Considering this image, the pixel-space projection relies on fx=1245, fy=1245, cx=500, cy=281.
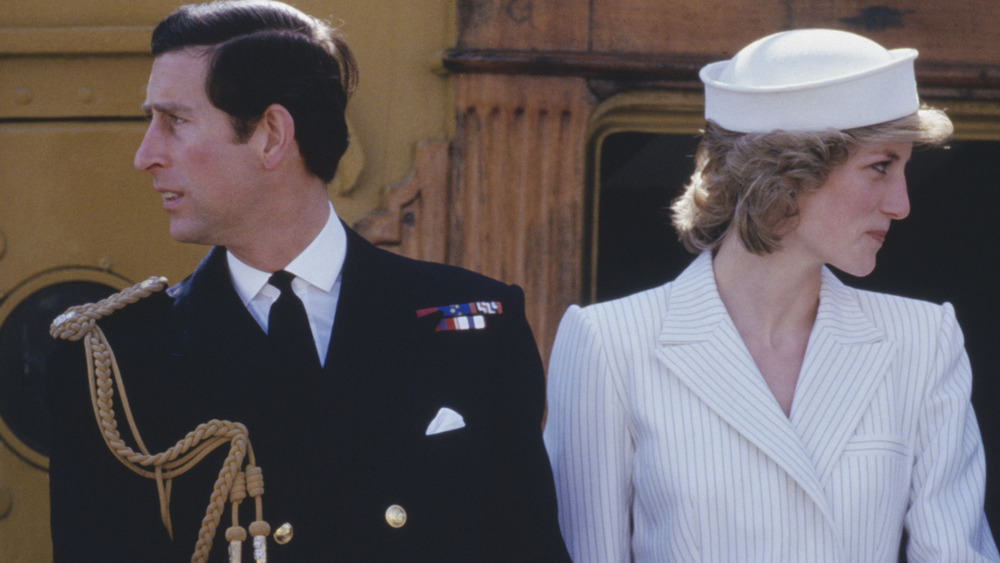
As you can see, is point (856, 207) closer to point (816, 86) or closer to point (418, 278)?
point (816, 86)

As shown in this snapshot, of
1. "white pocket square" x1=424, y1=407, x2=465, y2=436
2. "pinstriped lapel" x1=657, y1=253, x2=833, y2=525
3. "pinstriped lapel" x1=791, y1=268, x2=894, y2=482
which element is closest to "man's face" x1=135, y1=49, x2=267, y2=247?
"white pocket square" x1=424, y1=407, x2=465, y2=436

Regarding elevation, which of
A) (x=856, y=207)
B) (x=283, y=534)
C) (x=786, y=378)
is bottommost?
(x=283, y=534)

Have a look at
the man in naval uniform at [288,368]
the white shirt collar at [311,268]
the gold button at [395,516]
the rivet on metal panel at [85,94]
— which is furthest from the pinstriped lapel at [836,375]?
the rivet on metal panel at [85,94]

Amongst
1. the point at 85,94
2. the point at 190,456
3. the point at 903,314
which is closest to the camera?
the point at 190,456

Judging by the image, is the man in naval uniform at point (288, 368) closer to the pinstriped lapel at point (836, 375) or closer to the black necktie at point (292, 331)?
the black necktie at point (292, 331)

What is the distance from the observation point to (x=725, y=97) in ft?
8.20

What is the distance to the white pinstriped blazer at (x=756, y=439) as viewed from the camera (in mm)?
2287

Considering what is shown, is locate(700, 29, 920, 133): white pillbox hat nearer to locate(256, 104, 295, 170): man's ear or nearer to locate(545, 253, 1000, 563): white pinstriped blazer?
locate(545, 253, 1000, 563): white pinstriped blazer

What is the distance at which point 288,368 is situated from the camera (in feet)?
6.84

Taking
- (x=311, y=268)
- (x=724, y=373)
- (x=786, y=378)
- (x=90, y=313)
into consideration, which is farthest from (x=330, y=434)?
(x=786, y=378)

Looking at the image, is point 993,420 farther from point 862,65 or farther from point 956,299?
point 862,65

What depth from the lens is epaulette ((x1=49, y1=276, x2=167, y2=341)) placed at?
2078mm

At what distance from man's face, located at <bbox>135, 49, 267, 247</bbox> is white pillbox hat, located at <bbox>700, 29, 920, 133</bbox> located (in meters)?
0.99

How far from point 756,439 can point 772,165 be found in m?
0.53
